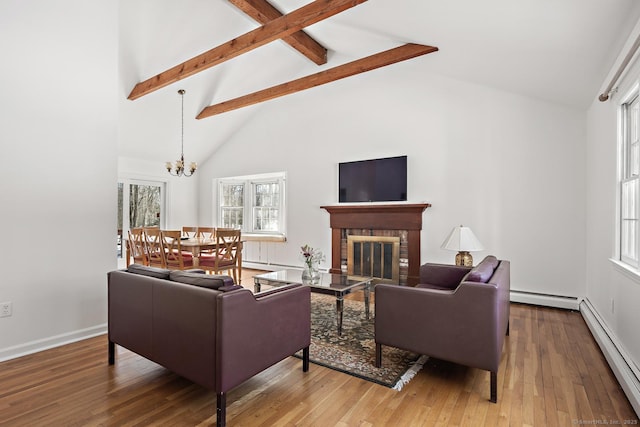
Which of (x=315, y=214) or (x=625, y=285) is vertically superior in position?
(x=315, y=214)

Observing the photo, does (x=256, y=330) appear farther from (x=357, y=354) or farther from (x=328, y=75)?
(x=328, y=75)

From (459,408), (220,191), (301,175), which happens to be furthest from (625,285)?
(220,191)

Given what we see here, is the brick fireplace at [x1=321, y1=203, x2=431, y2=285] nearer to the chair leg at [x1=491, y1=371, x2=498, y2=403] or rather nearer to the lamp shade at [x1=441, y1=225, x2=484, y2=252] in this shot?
the lamp shade at [x1=441, y1=225, x2=484, y2=252]

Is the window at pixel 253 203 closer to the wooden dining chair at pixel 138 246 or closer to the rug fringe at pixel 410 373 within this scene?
the wooden dining chair at pixel 138 246

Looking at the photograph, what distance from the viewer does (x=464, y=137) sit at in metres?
4.61

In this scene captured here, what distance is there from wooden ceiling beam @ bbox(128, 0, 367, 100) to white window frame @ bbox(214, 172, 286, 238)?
247cm

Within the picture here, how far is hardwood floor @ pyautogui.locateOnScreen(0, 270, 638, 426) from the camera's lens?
191 centimetres

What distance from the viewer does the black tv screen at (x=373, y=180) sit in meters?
5.07

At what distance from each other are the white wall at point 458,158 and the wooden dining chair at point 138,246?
2.32 meters

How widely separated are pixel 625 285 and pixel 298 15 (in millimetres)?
3570

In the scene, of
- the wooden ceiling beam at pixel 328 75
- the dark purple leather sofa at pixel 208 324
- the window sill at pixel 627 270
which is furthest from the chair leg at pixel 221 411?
the wooden ceiling beam at pixel 328 75

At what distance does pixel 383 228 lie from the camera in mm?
5141

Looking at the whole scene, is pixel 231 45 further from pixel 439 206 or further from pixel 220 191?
pixel 220 191

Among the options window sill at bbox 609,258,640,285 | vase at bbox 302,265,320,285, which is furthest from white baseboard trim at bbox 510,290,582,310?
vase at bbox 302,265,320,285
